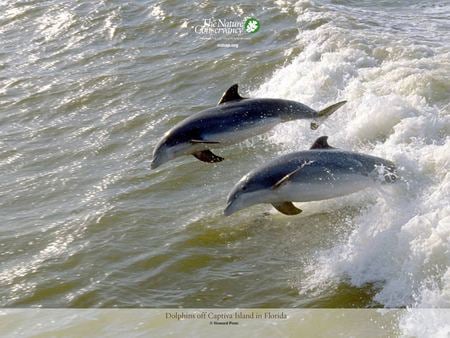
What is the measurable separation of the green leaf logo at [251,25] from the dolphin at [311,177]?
959cm

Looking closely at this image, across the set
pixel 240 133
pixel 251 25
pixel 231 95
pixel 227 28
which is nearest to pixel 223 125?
pixel 240 133

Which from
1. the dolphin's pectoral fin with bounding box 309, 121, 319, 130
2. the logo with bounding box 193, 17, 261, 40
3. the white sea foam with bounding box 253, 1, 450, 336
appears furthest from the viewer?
the logo with bounding box 193, 17, 261, 40

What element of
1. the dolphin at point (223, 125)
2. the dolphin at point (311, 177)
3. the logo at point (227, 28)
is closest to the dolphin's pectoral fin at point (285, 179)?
the dolphin at point (311, 177)

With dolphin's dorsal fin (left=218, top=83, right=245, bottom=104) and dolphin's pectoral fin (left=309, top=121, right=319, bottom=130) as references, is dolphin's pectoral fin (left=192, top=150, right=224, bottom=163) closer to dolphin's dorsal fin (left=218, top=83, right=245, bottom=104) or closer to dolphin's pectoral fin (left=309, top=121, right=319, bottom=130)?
dolphin's dorsal fin (left=218, top=83, right=245, bottom=104)

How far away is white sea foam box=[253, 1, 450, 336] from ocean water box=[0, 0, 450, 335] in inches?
1.1

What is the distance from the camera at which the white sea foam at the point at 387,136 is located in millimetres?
7395

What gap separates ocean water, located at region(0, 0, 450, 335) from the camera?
7.82 metres

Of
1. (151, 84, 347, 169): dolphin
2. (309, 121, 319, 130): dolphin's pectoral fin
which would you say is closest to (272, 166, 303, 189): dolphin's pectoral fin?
(151, 84, 347, 169): dolphin

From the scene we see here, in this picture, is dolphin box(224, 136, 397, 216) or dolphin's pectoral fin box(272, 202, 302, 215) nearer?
dolphin box(224, 136, 397, 216)

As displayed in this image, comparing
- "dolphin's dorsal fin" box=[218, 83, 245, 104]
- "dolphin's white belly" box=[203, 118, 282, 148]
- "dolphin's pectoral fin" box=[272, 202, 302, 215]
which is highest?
"dolphin's dorsal fin" box=[218, 83, 245, 104]

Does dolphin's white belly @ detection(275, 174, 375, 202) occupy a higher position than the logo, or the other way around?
dolphin's white belly @ detection(275, 174, 375, 202)

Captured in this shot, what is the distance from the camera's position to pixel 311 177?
A: 859cm

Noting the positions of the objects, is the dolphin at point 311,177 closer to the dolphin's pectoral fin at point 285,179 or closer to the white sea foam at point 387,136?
the dolphin's pectoral fin at point 285,179

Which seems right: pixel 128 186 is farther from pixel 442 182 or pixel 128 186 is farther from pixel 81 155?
pixel 442 182
